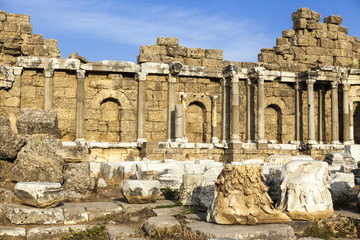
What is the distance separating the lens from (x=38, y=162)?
29.3 feet

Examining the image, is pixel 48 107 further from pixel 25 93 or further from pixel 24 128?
pixel 24 128

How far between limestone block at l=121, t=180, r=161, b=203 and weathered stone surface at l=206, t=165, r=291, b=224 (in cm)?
196

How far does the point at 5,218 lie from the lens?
696 cm

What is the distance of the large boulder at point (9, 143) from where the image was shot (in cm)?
872

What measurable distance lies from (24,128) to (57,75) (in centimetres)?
664

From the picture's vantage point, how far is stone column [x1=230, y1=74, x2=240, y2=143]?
688 inches

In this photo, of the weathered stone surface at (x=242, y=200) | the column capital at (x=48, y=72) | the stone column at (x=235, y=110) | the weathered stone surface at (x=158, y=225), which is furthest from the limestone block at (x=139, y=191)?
the stone column at (x=235, y=110)

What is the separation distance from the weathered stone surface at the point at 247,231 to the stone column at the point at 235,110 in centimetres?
1147

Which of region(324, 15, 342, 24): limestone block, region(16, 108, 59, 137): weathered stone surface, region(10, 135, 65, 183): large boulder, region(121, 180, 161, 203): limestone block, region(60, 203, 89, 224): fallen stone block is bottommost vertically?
region(60, 203, 89, 224): fallen stone block

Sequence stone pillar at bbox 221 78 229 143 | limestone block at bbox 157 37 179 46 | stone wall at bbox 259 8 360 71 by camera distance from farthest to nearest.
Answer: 1. stone wall at bbox 259 8 360 71
2. stone pillar at bbox 221 78 229 143
3. limestone block at bbox 157 37 179 46

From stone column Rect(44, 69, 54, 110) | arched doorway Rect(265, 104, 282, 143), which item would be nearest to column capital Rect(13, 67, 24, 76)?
stone column Rect(44, 69, 54, 110)

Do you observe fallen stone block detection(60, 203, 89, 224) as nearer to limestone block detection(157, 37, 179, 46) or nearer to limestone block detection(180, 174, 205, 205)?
limestone block detection(180, 174, 205, 205)

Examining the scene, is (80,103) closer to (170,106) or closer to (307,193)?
(170,106)

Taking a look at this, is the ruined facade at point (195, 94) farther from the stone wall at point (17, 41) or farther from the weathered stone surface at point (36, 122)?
the weathered stone surface at point (36, 122)
